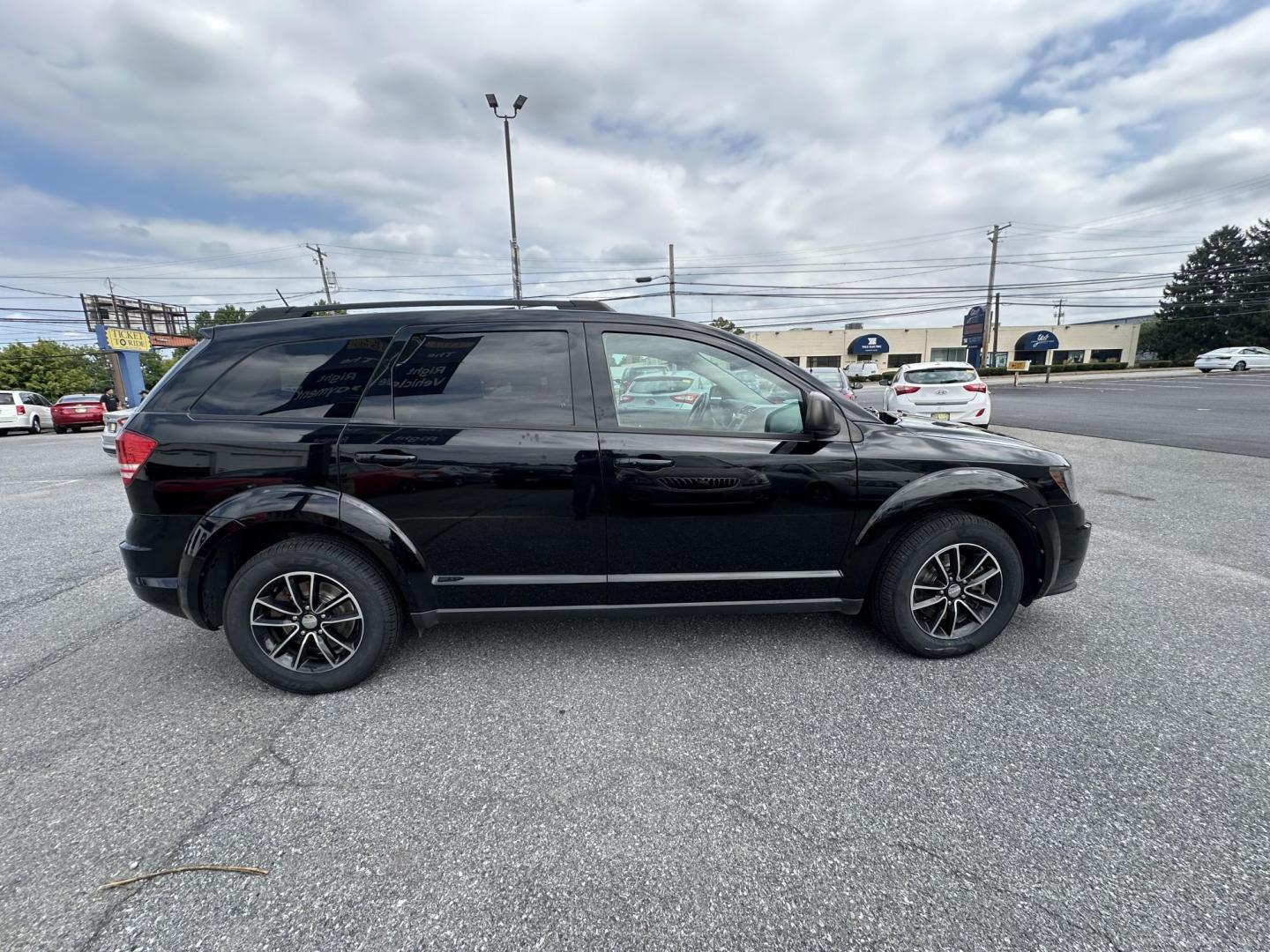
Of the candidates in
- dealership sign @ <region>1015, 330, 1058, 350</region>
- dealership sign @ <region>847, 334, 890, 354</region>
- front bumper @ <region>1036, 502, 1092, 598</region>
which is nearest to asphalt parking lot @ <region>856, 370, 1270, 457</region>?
front bumper @ <region>1036, 502, 1092, 598</region>

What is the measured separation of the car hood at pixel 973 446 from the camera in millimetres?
2725

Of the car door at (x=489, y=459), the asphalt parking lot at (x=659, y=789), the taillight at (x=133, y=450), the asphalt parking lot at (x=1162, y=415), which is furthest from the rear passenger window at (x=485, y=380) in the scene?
the asphalt parking lot at (x=1162, y=415)

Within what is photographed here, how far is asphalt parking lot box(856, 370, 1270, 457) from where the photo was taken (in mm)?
9656

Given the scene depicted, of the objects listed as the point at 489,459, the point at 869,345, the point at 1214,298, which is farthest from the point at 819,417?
the point at 1214,298

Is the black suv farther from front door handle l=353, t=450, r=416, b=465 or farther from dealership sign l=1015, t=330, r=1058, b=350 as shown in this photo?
dealership sign l=1015, t=330, r=1058, b=350

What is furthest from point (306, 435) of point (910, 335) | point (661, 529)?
point (910, 335)

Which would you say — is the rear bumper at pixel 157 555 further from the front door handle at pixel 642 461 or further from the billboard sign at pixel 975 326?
the billboard sign at pixel 975 326

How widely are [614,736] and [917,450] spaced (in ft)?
6.28

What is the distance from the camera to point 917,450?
8.80ft

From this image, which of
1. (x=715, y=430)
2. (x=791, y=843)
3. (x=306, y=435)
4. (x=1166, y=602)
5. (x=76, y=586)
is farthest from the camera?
(x=76, y=586)

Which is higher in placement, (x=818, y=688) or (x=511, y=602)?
(x=511, y=602)

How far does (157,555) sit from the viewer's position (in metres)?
2.54

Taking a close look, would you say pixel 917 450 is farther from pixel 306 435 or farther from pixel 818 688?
pixel 306 435

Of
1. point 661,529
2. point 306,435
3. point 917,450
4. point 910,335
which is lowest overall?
point 661,529
